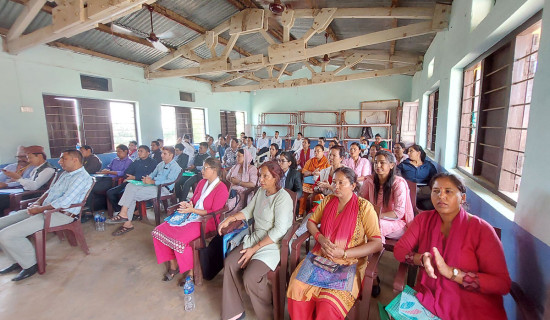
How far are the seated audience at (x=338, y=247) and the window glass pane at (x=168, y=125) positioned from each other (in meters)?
6.69

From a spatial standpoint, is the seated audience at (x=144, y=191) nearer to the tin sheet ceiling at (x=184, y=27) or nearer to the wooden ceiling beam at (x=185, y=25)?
the tin sheet ceiling at (x=184, y=27)

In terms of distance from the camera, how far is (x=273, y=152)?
15.3ft

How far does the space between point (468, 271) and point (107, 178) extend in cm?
470

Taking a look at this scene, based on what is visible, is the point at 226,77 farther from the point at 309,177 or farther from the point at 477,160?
the point at 477,160

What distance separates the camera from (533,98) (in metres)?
1.38

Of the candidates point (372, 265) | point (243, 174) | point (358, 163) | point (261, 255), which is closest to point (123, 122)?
point (243, 174)

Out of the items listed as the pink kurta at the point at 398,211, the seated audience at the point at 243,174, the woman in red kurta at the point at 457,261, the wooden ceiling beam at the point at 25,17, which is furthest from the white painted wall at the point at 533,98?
the wooden ceiling beam at the point at 25,17

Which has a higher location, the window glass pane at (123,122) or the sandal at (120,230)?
the window glass pane at (123,122)

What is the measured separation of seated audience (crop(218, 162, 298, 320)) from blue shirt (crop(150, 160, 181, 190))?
76.9 inches

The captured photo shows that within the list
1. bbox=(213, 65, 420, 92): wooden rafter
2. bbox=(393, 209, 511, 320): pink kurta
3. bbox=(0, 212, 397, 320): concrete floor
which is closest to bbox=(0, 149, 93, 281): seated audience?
bbox=(0, 212, 397, 320): concrete floor

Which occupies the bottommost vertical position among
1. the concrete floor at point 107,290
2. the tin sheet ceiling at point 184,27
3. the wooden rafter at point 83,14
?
the concrete floor at point 107,290

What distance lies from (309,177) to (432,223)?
8.10 feet

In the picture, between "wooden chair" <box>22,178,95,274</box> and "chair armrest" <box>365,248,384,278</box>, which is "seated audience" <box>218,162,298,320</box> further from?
"wooden chair" <box>22,178,95,274</box>

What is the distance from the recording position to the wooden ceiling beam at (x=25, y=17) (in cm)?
327
